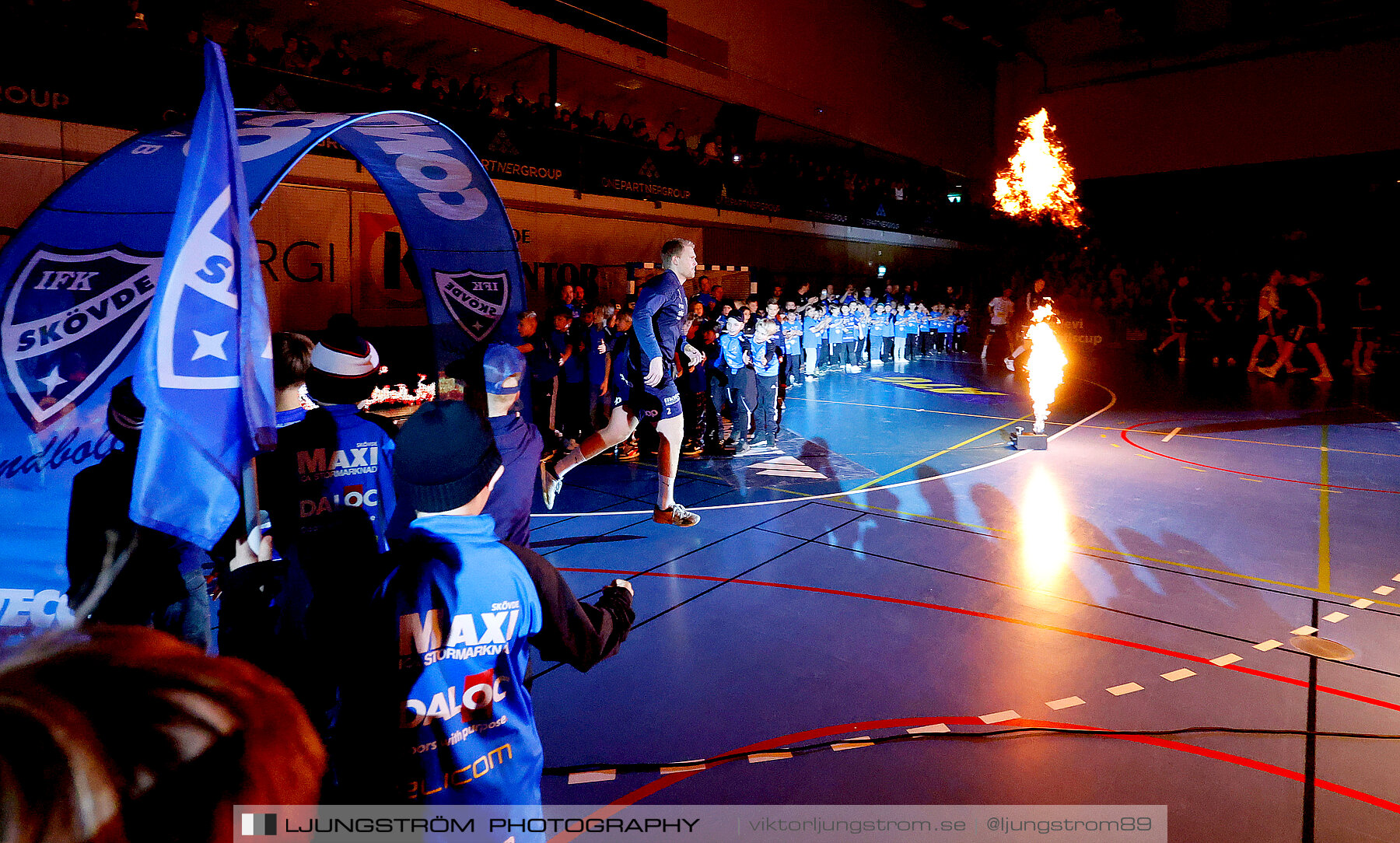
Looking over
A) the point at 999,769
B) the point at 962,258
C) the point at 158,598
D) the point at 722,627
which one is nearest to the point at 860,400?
the point at 722,627

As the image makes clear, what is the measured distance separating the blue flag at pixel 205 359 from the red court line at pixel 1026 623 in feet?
11.5

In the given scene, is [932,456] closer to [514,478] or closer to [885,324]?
[514,478]

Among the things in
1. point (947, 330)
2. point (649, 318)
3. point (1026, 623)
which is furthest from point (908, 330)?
point (1026, 623)

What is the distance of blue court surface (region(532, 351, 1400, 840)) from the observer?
3205 millimetres

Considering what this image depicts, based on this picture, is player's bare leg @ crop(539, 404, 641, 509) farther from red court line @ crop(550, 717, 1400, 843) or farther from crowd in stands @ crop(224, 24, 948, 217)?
crowd in stands @ crop(224, 24, 948, 217)

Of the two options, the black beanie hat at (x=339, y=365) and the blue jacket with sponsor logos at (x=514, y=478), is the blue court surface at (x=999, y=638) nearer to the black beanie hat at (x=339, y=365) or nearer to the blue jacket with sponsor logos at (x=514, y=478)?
the blue jacket with sponsor logos at (x=514, y=478)

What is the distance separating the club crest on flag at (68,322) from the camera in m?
3.27

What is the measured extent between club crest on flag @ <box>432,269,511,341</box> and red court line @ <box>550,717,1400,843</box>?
2746mm

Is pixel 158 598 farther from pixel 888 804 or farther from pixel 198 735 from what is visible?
pixel 888 804

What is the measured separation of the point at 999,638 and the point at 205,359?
4412mm

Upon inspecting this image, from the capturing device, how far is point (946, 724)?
3.61 metres

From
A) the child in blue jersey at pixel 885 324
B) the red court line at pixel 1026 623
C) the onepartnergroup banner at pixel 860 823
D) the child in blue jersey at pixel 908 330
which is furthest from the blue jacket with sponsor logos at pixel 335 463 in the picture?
the child in blue jersey at pixel 908 330

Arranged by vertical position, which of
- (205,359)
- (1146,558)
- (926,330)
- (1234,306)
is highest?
(1234,306)

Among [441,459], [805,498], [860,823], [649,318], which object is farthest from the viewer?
[805,498]
